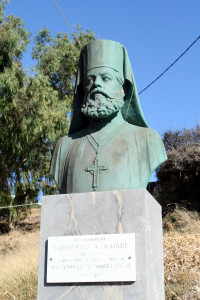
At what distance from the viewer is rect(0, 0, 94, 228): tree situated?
11.2m

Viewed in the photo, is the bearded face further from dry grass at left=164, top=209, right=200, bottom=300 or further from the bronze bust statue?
dry grass at left=164, top=209, right=200, bottom=300

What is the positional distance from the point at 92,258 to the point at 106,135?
115 cm

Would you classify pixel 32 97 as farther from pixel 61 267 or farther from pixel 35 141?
pixel 61 267

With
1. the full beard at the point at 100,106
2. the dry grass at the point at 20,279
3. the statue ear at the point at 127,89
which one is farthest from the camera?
the dry grass at the point at 20,279

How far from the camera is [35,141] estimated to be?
12.3m

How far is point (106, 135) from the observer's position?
360 centimetres

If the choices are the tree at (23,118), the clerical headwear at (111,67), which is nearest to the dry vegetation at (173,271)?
the clerical headwear at (111,67)

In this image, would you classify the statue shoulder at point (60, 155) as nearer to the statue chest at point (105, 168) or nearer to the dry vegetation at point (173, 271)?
the statue chest at point (105, 168)

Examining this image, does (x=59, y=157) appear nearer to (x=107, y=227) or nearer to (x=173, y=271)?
(x=107, y=227)

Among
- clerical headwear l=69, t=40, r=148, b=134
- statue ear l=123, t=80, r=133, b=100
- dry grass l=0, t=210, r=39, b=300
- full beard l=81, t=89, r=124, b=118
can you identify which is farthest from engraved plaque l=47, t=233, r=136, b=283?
dry grass l=0, t=210, r=39, b=300

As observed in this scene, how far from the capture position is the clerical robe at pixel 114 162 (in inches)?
131

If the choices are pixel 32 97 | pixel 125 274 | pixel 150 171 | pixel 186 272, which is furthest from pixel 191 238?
pixel 32 97

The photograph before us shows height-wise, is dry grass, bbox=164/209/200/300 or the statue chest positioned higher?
the statue chest

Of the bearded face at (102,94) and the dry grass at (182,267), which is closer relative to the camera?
the bearded face at (102,94)
